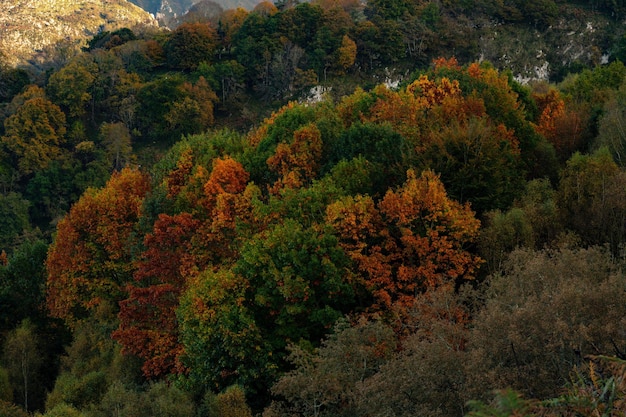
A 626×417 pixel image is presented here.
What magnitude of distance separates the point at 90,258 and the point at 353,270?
22010 millimetres

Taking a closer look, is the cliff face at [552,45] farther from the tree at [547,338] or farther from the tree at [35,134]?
the tree at [547,338]

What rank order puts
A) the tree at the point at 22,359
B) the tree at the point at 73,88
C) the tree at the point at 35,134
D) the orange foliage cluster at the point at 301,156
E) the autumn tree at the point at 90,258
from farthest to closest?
the tree at the point at 73,88, the tree at the point at 35,134, the autumn tree at the point at 90,258, the tree at the point at 22,359, the orange foliage cluster at the point at 301,156

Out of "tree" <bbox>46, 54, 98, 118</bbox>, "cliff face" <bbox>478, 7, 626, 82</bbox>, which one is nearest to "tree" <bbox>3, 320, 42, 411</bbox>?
"tree" <bbox>46, 54, 98, 118</bbox>

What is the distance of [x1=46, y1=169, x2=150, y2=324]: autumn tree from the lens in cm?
4179

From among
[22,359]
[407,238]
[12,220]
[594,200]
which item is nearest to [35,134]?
[12,220]

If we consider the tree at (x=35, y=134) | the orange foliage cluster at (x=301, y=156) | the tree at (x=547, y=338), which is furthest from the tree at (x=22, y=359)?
the tree at (x=35, y=134)

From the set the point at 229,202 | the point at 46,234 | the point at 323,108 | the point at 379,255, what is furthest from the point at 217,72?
the point at 379,255

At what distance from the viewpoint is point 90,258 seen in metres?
42.5

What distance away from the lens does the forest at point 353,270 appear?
16.1 meters

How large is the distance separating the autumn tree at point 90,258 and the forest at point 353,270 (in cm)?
15

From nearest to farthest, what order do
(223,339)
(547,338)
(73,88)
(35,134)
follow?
(547,338) < (223,339) < (35,134) < (73,88)

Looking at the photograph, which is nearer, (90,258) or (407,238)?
(407,238)

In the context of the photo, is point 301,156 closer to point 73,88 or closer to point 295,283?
point 295,283

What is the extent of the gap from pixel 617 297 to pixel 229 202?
25.4m
